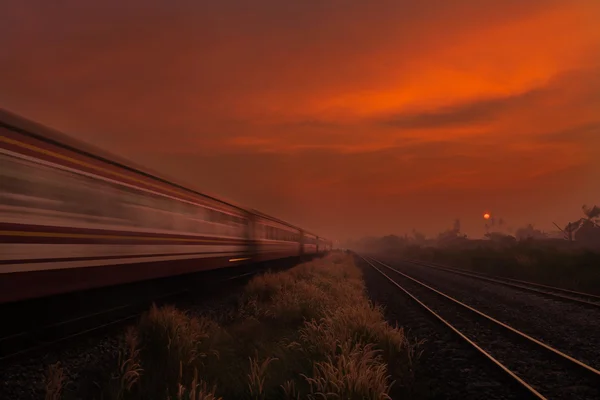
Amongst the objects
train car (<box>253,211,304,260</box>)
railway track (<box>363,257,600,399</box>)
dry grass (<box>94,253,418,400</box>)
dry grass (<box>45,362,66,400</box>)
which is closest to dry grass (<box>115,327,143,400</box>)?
dry grass (<box>94,253,418,400</box>)

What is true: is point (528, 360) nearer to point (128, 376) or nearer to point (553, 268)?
point (128, 376)

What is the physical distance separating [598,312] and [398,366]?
8451 mm

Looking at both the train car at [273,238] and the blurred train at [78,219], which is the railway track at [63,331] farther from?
the train car at [273,238]

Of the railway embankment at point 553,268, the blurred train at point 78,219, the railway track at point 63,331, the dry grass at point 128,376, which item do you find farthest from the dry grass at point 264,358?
the railway embankment at point 553,268

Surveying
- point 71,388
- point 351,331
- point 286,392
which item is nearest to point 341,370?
point 286,392

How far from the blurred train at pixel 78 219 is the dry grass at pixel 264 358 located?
1.15 m

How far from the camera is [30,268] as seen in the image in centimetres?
470

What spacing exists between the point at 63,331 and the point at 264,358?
326 centimetres

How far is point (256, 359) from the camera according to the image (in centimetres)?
541

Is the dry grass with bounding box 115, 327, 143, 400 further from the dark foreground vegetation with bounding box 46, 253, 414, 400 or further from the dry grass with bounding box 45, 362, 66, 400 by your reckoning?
the dry grass with bounding box 45, 362, 66, 400

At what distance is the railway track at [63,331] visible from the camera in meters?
5.48

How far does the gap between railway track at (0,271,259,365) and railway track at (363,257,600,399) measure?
657 centimetres

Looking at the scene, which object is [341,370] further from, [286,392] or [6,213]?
[6,213]

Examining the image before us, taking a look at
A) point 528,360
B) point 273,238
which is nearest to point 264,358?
point 528,360
